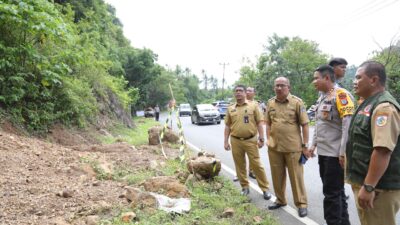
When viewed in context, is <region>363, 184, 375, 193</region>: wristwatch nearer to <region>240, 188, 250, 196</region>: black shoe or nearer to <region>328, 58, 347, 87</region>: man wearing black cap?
<region>328, 58, 347, 87</region>: man wearing black cap

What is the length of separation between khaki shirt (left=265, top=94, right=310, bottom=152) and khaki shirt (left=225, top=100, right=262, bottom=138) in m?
0.80

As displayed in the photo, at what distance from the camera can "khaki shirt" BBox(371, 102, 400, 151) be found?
249cm

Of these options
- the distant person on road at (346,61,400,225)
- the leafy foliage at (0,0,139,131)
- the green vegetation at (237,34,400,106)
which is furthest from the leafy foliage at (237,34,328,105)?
the distant person on road at (346,61,400,225)

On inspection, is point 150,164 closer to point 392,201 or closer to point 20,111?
point 20,111

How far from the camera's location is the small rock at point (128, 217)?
406 cm

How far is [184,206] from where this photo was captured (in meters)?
4.61

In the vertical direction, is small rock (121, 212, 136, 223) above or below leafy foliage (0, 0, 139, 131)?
below

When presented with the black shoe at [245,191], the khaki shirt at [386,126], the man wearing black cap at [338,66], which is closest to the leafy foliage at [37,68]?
the black shoe at [245,191]

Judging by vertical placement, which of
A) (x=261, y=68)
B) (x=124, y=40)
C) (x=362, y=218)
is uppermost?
(x=124, y=40)

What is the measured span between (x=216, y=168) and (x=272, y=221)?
2.07 metres

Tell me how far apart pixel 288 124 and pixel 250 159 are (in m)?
1.11

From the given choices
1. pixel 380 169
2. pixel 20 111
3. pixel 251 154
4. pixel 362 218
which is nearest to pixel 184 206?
pixel 251 154

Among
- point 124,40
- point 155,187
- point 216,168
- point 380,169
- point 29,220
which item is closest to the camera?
point 380,169

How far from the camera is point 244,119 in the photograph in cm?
570
